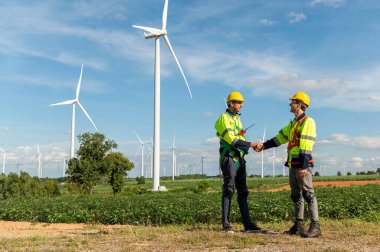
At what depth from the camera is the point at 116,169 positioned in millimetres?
50469

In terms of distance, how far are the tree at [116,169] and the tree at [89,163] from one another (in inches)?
26.0

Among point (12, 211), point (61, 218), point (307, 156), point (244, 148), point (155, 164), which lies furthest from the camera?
point (155, 164)

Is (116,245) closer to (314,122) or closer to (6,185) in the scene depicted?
(314,122)

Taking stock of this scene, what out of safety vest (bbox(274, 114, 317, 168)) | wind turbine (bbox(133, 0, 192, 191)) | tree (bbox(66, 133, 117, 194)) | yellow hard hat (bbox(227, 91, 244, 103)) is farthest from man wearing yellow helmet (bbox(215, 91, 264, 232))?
tree (bbox(66, 133, 117, 194))

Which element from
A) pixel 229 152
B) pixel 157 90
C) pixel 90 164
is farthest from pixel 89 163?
pixel 229 152

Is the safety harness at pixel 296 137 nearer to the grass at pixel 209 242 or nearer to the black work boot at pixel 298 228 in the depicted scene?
the black work boot at pixel 298 228

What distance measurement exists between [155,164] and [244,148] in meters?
34.0

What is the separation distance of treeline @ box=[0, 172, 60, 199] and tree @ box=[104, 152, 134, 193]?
7.51 metres

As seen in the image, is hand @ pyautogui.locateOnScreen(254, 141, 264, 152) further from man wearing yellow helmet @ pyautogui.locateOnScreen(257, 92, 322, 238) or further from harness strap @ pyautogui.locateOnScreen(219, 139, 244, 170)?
man wearing yellow helmet @ pyautogui.locateOnScreen(257, 92, 322, 238)

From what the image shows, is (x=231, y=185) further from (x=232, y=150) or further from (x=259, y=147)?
(x=259, y=147)

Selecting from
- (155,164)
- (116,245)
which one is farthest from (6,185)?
(116,245)

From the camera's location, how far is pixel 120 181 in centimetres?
4928

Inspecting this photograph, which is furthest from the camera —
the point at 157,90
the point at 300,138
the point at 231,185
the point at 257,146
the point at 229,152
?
the point at 157,90

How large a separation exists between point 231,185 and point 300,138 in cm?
182
